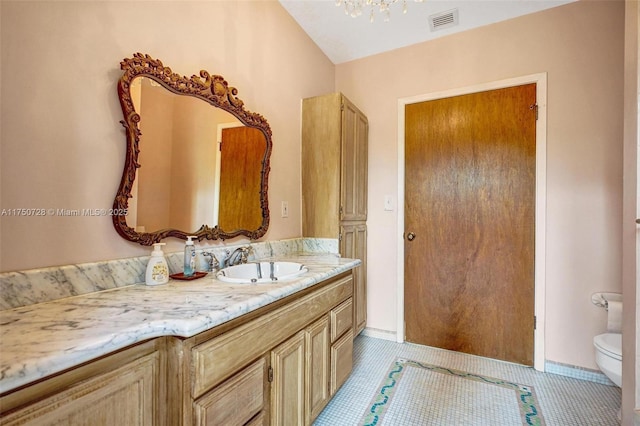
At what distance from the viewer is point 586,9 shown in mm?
2039

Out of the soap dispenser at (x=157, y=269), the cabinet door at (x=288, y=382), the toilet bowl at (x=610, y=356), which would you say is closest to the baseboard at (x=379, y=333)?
the toilet bowl at (x=610, y=356)

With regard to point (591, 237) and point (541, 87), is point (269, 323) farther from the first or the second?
point (541, 87)

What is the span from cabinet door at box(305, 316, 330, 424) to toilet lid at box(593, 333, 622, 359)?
1.56 meters

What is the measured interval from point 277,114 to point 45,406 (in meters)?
1.93

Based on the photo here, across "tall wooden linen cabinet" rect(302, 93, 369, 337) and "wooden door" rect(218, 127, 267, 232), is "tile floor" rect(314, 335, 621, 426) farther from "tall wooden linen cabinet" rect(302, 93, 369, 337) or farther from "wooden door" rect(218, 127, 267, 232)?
"wooden door" rect(218, 127, 267, 232)

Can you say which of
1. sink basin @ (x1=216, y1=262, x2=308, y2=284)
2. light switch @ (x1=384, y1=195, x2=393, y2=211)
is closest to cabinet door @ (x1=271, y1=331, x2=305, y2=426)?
sink basin @ (x1=216, y1=262, x2=308, y2=284)

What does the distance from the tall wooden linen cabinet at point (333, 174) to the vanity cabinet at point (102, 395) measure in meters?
1.58

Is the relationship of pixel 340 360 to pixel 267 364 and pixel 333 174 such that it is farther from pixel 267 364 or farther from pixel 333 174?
pixel 333 174

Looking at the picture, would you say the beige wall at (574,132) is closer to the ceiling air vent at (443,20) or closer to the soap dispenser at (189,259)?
the ceiling air vent at (443,20)

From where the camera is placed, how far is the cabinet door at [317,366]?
1.39 m

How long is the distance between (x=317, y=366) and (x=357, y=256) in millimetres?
1198

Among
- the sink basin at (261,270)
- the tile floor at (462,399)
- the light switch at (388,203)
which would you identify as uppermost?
the light switch at (388,203)

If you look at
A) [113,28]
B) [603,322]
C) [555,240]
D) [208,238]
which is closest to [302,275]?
[208,238]

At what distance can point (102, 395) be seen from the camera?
2.30 ft
